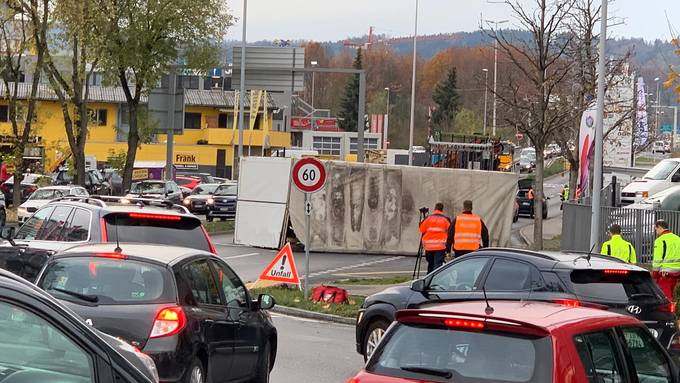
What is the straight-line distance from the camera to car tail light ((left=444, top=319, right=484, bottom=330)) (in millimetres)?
6617

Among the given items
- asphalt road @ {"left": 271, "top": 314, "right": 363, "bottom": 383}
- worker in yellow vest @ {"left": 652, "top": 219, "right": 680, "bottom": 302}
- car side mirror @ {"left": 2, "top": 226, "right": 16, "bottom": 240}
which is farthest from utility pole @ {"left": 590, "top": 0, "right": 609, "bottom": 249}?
car side mirror @ {"left": 2, "top": 226, "right": 16, "bottom": 240}

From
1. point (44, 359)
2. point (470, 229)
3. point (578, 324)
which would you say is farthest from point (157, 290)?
point (470, 229)

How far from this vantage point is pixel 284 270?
21.9 m

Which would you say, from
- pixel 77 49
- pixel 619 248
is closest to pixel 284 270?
pixel 619 248

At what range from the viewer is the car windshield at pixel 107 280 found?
954 cm

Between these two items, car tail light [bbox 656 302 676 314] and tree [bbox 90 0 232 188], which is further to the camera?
tree [bbox 90 0 232 188]

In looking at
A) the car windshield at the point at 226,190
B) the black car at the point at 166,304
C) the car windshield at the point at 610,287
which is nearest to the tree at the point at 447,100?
the car windshield at the point at 226,190

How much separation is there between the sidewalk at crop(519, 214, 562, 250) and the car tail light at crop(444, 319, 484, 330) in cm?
3296

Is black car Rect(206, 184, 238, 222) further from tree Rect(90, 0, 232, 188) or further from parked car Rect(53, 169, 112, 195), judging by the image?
parked car Rect(53, 169, 112, 195)

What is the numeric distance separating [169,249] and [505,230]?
27.3 m

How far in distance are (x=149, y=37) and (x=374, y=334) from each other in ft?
97.2

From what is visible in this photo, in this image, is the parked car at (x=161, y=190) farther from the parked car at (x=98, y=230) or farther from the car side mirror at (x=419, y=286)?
the car side mirror at (x=419, y=286)

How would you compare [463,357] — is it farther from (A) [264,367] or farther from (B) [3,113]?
(B) [3,113]

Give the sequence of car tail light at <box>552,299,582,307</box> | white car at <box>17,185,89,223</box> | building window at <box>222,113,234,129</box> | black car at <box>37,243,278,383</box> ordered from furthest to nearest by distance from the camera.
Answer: building window at <box>222,113,234,129</box>
white car at <box>17,185,89,223</box>
car tail light at <box>552,299,582,307</box>
black car at <box>37,243,278,383</box>
